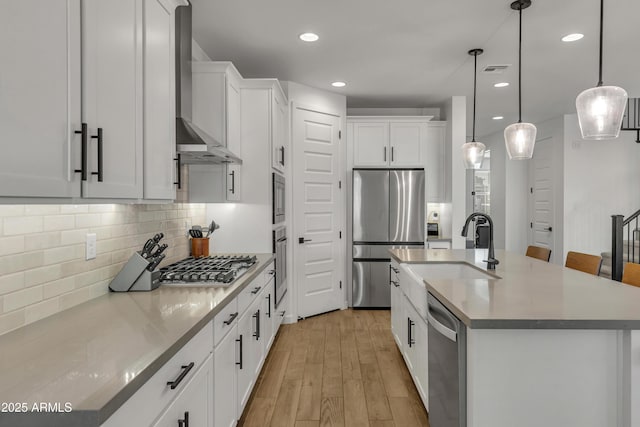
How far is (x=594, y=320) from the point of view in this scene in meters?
1.45

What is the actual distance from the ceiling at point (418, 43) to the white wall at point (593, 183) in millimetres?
1318

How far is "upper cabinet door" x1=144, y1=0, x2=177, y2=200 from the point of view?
1.77m

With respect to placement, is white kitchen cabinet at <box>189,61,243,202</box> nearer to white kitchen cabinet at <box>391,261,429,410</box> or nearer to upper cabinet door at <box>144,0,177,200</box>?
upper cabinet door at <box>144,0,177,200</box>

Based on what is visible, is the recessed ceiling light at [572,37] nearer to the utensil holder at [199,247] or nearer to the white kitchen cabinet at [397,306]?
the white kitchen cabinet at [397,306]

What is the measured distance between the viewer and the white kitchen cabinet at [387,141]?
522 cm

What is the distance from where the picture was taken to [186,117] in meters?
2.46

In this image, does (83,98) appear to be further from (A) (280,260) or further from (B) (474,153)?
(B) (474,153)

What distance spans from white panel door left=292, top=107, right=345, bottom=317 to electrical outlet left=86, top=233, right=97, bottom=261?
273 cm

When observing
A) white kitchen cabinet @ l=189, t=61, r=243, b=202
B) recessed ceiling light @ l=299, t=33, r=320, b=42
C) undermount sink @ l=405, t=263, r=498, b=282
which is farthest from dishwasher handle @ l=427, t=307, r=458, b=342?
recessed ceiling light @ l=299, t=33, r=320, b=42

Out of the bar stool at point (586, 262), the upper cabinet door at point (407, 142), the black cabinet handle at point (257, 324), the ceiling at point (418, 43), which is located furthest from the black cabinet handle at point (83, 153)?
the upper cabinet door at point (407, 142)

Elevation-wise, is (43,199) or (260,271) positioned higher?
(43,199)

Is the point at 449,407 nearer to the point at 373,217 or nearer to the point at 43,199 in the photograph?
the point at 43,199

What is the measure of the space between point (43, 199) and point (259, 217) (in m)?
2.52

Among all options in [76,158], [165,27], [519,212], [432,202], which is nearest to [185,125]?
[165,27]
